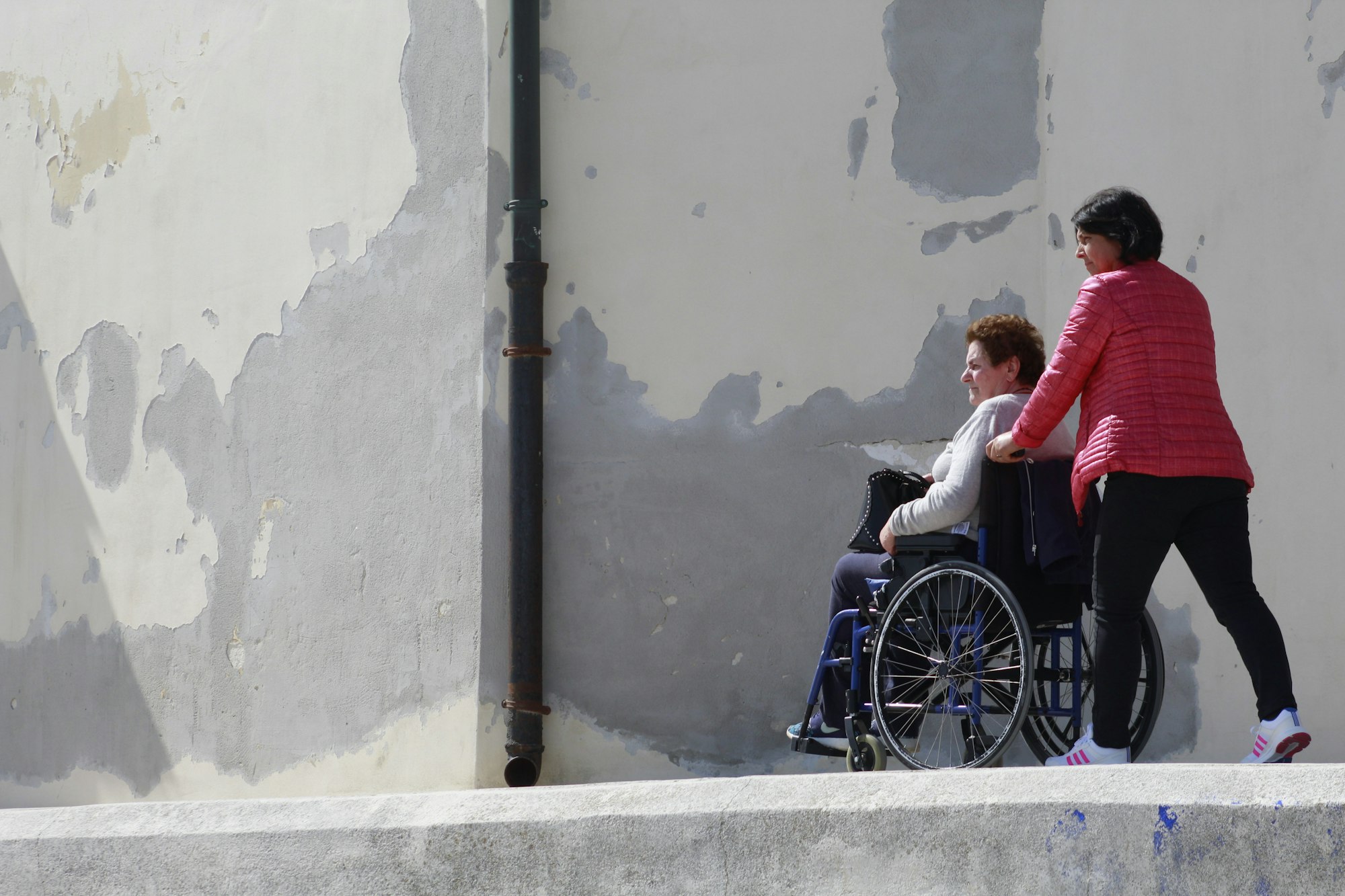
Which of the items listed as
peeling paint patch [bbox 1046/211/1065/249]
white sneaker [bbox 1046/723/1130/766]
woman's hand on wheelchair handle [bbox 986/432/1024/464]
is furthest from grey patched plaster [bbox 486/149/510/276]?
white sneaker [bbox 1046/723/1130/766]

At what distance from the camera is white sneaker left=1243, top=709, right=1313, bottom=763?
339 centimetres

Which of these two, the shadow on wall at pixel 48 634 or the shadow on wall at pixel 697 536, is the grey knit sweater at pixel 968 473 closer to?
the shadow on wall at pixel 697 536

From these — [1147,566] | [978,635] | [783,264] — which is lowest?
[978,635]

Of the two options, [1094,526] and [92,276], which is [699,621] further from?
[92,276]

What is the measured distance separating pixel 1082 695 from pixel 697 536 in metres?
1.50

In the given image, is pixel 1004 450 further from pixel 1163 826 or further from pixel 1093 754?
pixel 1163 826

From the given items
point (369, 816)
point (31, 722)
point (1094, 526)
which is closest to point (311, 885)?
point (369, 816)

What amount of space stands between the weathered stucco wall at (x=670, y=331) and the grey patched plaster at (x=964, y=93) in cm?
1

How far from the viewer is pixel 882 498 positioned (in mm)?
4180

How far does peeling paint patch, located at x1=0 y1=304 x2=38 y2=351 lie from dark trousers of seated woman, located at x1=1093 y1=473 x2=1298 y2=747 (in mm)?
5015

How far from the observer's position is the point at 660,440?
16.5ft

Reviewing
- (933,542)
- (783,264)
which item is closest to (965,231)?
(783,264)

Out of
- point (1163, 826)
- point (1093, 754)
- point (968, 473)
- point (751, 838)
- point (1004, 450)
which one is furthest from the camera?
point (968, 473)

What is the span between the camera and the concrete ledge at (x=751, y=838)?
2557mm
